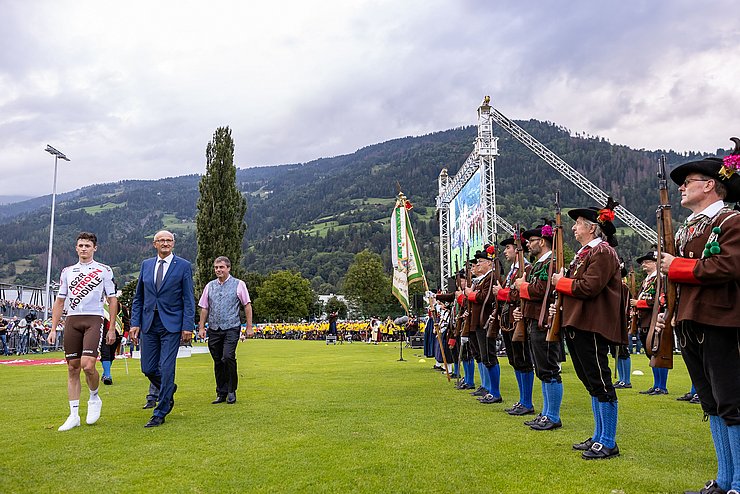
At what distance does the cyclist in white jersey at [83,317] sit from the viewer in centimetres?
703

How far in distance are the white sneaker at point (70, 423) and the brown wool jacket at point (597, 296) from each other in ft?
18.3

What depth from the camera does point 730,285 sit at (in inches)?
154

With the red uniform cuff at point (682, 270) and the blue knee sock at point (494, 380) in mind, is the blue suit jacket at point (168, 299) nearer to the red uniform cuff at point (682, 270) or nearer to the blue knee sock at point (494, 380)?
the blue knee sock at point (494, 380)

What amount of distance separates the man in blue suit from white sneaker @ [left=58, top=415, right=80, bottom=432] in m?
1.00

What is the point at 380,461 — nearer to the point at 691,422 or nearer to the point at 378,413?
the point at 378,413

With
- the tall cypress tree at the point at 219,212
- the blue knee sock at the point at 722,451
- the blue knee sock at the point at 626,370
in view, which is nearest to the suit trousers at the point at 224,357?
the blue knee sock at the point at 722,451

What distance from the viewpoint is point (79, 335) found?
7.12 metres

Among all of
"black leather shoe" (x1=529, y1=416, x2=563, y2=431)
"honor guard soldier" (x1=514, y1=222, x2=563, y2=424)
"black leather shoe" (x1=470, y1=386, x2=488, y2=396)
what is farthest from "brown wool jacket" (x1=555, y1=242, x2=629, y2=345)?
"black leather shoe" (x1=470, y1=386, x2=488, y2=396)

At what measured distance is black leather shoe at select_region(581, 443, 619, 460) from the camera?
17.0ft

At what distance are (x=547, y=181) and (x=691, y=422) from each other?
12885 centimetres

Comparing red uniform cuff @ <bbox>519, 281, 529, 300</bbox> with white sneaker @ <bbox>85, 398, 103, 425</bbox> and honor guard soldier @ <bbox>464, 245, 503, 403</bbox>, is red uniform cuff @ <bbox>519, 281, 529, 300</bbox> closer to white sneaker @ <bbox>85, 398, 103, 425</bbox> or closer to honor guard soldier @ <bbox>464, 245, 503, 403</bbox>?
honor guard soldier @ <bbox>464, 245, 503, 403</bbox>

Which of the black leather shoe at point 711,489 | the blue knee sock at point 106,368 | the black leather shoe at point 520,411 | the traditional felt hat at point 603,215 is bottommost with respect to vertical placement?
the black leather shoe at point 520,411

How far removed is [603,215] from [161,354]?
5.55 meters

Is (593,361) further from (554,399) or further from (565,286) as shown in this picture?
(554,399)
